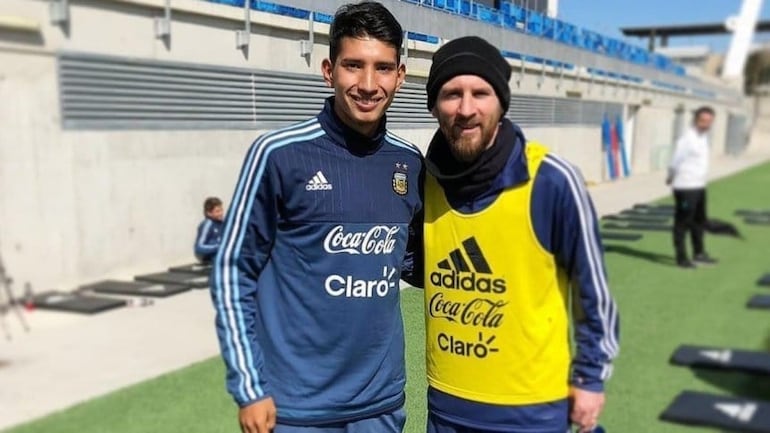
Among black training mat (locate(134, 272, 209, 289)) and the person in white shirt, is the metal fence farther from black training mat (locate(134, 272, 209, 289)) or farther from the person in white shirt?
the person in white shirt

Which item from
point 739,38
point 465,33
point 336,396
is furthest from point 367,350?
point 739,38

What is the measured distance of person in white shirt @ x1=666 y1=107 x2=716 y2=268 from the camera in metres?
7.22

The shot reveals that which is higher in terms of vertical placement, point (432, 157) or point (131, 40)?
point (131, 40)

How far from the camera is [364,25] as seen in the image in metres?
1.79

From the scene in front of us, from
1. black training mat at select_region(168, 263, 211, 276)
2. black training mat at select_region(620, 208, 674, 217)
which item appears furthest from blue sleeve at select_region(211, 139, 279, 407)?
black training mat at select_region(620, 208, 674, 217)

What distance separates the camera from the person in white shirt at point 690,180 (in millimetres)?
7223

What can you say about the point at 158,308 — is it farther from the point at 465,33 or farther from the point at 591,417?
the point at 591,417

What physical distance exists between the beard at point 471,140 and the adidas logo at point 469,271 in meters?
0.20

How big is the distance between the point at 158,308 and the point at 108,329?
1.14 metres

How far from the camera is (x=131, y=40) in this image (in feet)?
7.20

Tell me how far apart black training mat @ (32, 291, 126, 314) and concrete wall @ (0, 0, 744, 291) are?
4 centimetres

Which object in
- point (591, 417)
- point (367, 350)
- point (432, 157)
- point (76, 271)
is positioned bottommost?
point (591, 417)

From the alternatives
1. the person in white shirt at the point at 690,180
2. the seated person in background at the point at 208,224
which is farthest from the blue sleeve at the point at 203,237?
the person in white shirt at the point at 690,180

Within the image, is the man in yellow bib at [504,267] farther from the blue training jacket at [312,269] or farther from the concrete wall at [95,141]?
the concrete wall at [95,141]
